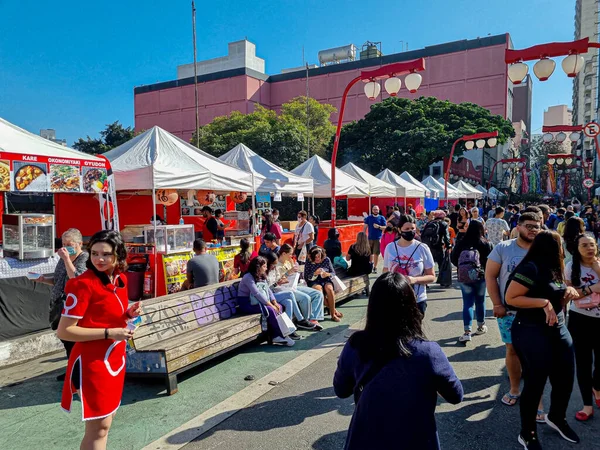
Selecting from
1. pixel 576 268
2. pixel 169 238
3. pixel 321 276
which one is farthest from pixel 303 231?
pixel 576 268

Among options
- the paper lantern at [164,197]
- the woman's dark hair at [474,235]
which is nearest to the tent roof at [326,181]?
the paper lantern at [164,197]

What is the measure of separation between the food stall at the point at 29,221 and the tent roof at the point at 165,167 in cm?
134

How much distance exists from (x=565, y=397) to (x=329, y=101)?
183ft

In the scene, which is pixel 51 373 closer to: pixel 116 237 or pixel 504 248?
pixel 116 237

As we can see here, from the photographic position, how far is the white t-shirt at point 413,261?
16.4 ft

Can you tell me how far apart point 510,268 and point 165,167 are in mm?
6506

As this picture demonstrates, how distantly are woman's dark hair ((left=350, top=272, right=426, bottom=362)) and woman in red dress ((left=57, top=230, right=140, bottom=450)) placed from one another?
5.02 ft

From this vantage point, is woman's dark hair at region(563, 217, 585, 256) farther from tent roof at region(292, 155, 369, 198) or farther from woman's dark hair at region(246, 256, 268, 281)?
tent roof at region(292, 155, 369, 198)

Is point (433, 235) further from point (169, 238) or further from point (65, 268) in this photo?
point (65, 268)

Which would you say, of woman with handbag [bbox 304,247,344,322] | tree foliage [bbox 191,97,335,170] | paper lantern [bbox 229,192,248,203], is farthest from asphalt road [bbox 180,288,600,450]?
tree foliage [bbox 191,97,335,170]

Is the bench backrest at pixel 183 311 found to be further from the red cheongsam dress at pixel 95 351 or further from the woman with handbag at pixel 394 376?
the woman with handbag at pixel 394 376

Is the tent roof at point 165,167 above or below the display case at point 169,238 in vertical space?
above

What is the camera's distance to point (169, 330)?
5.22m

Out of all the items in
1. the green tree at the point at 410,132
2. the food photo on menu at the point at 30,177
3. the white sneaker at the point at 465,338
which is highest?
the green tree at the point at 410,132
